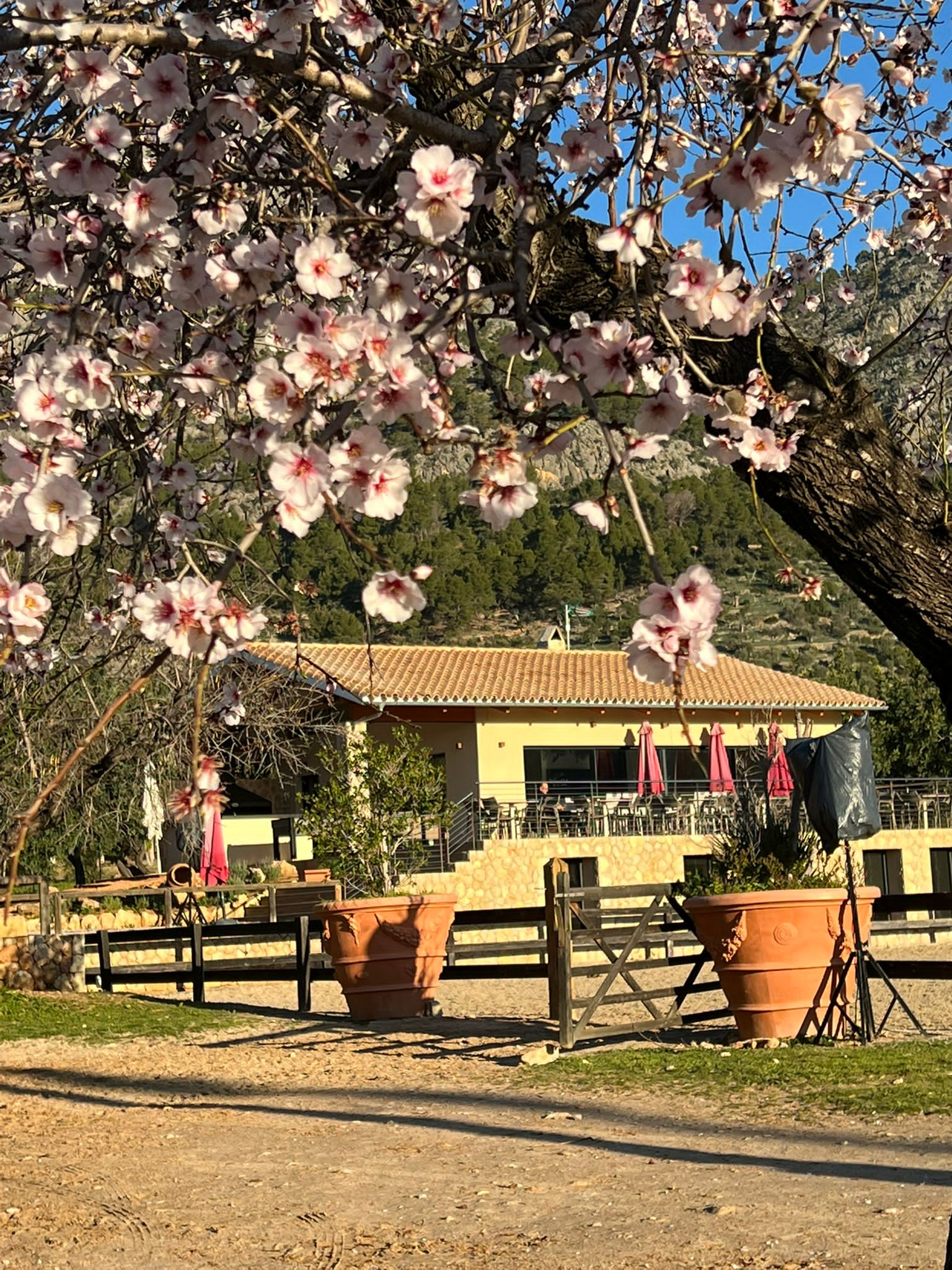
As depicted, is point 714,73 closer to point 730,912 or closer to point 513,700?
point 730,912

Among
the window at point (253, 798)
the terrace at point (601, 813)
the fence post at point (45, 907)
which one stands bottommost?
the fence post at point (45, 907)

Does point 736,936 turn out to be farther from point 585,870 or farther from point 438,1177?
point 585,870

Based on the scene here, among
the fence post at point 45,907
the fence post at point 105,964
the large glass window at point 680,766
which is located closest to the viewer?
the fence post at point 105,964

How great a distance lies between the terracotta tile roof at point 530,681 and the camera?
95.0ft

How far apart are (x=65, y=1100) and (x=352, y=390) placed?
7.17m

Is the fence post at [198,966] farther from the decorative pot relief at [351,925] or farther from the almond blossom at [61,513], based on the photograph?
the almond blossom at [61,513]

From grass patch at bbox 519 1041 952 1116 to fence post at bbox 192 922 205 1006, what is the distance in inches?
207

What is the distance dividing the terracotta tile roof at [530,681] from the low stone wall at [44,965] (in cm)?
1139

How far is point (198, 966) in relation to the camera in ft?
44.0

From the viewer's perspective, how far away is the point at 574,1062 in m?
8.84

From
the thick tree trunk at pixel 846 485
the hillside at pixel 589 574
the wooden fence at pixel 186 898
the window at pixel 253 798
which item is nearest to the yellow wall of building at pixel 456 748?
the window at pixel 253 798

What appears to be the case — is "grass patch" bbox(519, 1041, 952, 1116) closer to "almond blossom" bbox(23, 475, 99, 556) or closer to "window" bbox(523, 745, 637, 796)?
"almond blossom" bbox(23, 475, 99, 556)

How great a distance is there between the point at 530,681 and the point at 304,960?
1903cm

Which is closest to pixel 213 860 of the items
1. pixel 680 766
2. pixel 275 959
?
pixel 275 959
